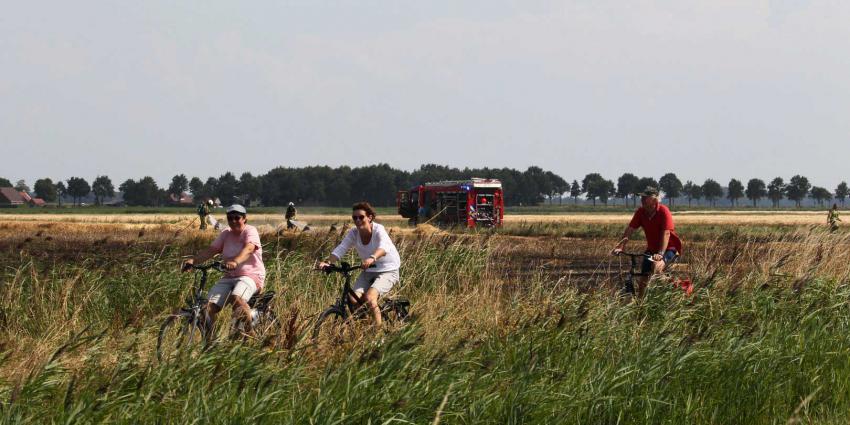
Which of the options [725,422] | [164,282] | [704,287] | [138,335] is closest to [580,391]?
[725,422]

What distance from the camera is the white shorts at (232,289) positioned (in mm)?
8812

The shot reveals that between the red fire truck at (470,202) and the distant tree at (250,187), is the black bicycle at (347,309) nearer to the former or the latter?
the red fire truck at (470,202)

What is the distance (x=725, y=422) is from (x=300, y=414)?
310cm

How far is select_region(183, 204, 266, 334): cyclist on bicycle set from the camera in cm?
880

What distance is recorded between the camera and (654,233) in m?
11.6

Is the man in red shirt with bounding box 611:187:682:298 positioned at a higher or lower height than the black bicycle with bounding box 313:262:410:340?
higher

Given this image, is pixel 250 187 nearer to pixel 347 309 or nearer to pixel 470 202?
pixel 470 202

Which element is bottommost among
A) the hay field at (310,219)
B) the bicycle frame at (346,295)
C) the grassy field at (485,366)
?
the hay field at (310,219)

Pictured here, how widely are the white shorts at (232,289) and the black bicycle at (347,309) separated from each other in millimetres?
660

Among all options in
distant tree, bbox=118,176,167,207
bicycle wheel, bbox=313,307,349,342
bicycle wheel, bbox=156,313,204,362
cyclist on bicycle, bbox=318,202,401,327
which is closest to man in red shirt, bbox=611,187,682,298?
cyclist on bicycle, bbox=318,202,401,327

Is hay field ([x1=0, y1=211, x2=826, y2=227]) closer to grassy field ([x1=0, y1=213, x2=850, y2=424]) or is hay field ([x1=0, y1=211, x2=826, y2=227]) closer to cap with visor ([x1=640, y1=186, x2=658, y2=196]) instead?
cap with visor ([x1=640, y1=186, x2=658, y2=196])

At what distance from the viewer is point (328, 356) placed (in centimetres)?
737

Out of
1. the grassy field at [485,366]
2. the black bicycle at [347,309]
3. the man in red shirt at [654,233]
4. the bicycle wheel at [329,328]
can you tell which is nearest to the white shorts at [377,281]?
the black bicycle at [347,309]

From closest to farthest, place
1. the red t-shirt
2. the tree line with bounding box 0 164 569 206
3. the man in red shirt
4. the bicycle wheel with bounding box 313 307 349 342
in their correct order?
the bicycle wheel with bounding box 313 307 349 342 < the man in red shirt < the red t-shirt < the tree line with bounding box 0 164 569 206
